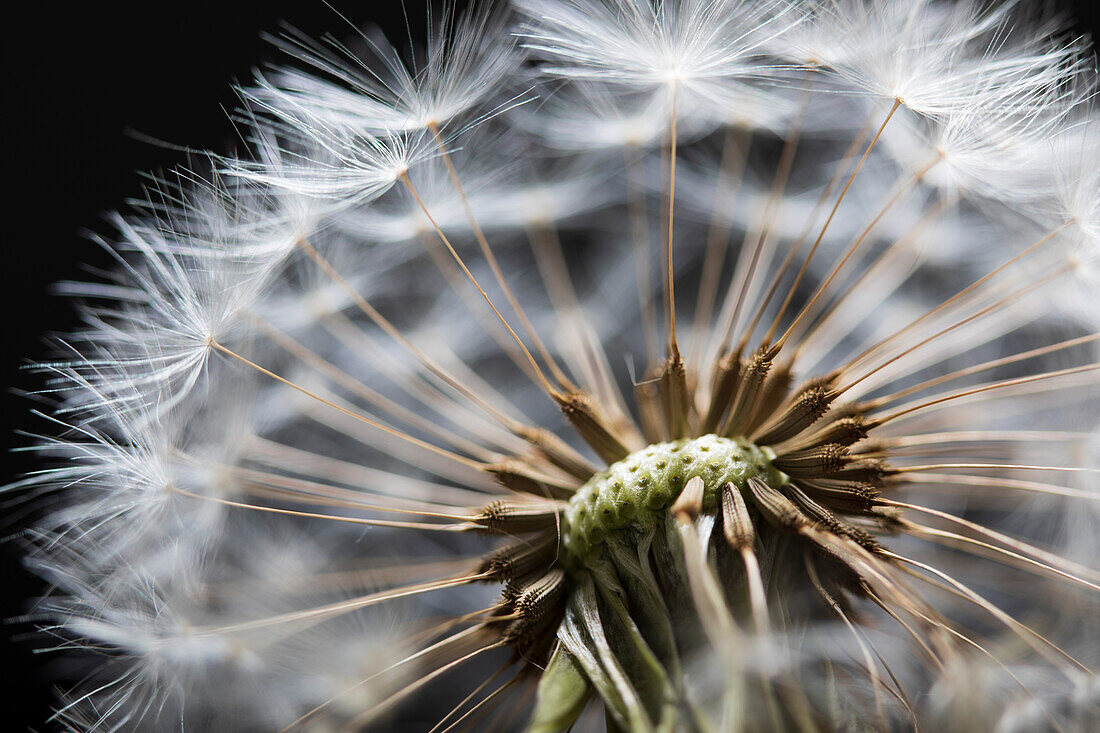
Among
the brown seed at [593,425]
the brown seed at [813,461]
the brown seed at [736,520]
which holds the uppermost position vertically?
the brown seed at [593,425]

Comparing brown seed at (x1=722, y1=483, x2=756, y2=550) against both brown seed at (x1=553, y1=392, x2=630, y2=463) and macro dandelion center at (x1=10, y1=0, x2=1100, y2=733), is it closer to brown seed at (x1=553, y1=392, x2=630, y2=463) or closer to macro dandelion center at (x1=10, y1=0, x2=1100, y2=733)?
macro dandelion center at (x1=10, y1=0, x2=1100, y2=733)

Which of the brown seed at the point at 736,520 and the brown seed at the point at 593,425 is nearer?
the brown seed at the point at 736,520

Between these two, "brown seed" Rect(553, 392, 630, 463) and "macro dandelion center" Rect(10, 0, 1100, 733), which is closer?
"macro dandelion center" Rect(10, 0, 1100, 733)

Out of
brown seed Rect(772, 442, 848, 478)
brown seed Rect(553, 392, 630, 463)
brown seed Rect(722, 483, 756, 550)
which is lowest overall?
brown seed Rect(722, 483, 756, 550)

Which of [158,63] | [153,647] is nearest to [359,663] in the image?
Answer: [153,647]

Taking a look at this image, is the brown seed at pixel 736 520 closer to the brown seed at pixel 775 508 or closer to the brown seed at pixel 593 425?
the brown seed at pixel 775 508

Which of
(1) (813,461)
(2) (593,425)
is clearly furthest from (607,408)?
(1) (813,461)

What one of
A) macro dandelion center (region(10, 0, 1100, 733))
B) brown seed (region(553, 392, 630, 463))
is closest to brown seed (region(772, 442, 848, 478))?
macro dandelion center (region(10, 0, 1100, 733))

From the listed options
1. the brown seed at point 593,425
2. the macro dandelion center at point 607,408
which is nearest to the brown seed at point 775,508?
the macro dandelion center at point 607,408
